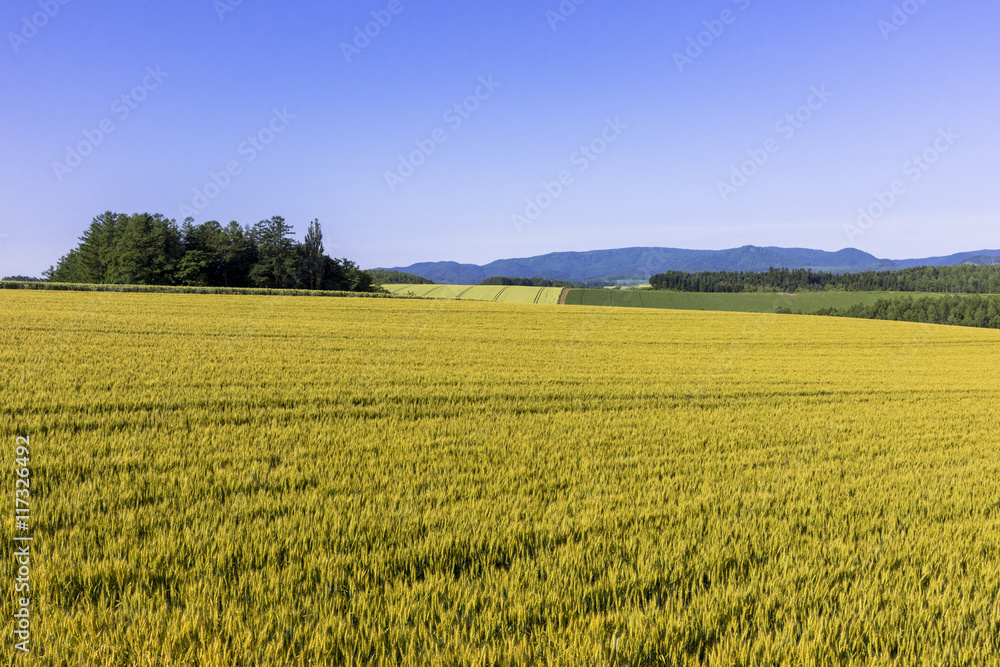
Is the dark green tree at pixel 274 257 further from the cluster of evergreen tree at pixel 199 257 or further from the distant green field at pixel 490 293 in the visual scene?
the distant green field at pixel 490 293

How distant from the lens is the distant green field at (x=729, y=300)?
91.5 metres

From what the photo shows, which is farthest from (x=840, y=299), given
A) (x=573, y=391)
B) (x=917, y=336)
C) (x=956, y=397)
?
(x=573, y=391)

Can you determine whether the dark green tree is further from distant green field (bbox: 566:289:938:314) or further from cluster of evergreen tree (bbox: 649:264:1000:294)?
cluster of evergreen tree (bbox: 649:264:1000:294)

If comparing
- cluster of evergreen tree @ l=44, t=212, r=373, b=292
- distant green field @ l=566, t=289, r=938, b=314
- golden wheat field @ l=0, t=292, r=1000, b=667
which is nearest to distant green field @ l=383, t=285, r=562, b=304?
distant green field @ l=566, t=289, r=938, b=314

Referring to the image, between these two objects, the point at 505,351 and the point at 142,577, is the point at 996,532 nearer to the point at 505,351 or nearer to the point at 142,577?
the point at 142,577

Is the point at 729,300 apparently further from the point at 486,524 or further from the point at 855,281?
the point at 486,524

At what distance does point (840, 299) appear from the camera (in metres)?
95.7

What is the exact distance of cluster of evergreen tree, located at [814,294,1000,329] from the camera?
236 ft

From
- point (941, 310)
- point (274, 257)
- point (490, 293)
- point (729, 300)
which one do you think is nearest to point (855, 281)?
point (729, 300)

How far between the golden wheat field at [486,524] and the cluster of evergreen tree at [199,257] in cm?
7250

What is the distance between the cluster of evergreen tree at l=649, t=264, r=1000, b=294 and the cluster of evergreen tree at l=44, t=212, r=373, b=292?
272 ft

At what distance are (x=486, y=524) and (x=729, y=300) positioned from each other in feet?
350

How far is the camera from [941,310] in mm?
75312

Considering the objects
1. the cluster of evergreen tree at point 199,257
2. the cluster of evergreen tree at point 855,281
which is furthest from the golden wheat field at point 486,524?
the cluster of evergreen tree at point 855,281
